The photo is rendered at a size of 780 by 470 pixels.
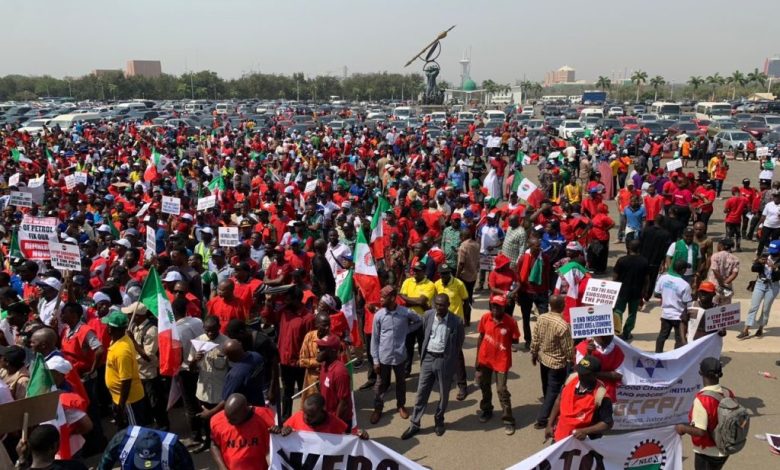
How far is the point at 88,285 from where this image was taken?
324 inches

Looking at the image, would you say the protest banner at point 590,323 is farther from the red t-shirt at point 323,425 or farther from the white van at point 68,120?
the white van at point 68,120

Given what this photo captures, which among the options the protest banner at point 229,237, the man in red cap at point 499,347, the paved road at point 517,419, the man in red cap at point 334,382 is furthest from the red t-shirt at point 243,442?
the protest banner at point 229,237

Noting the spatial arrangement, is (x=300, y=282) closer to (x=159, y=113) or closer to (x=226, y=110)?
(x=159, y=113)

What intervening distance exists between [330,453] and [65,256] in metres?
4.94

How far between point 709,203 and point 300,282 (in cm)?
1019

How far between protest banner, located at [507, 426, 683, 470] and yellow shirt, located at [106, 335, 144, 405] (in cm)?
368

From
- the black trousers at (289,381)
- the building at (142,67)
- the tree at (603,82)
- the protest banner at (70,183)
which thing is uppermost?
the building at (142,67)

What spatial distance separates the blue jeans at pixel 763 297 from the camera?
8992mm

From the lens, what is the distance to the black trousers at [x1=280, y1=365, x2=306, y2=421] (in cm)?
682

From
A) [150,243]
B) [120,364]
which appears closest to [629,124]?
[150,243]

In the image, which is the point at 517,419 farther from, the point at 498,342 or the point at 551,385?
the point at 498,342

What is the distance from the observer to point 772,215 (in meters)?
12.3

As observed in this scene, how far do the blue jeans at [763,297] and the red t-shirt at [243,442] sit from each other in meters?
7.79

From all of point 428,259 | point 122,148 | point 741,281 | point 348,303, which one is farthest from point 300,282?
point 122,148
